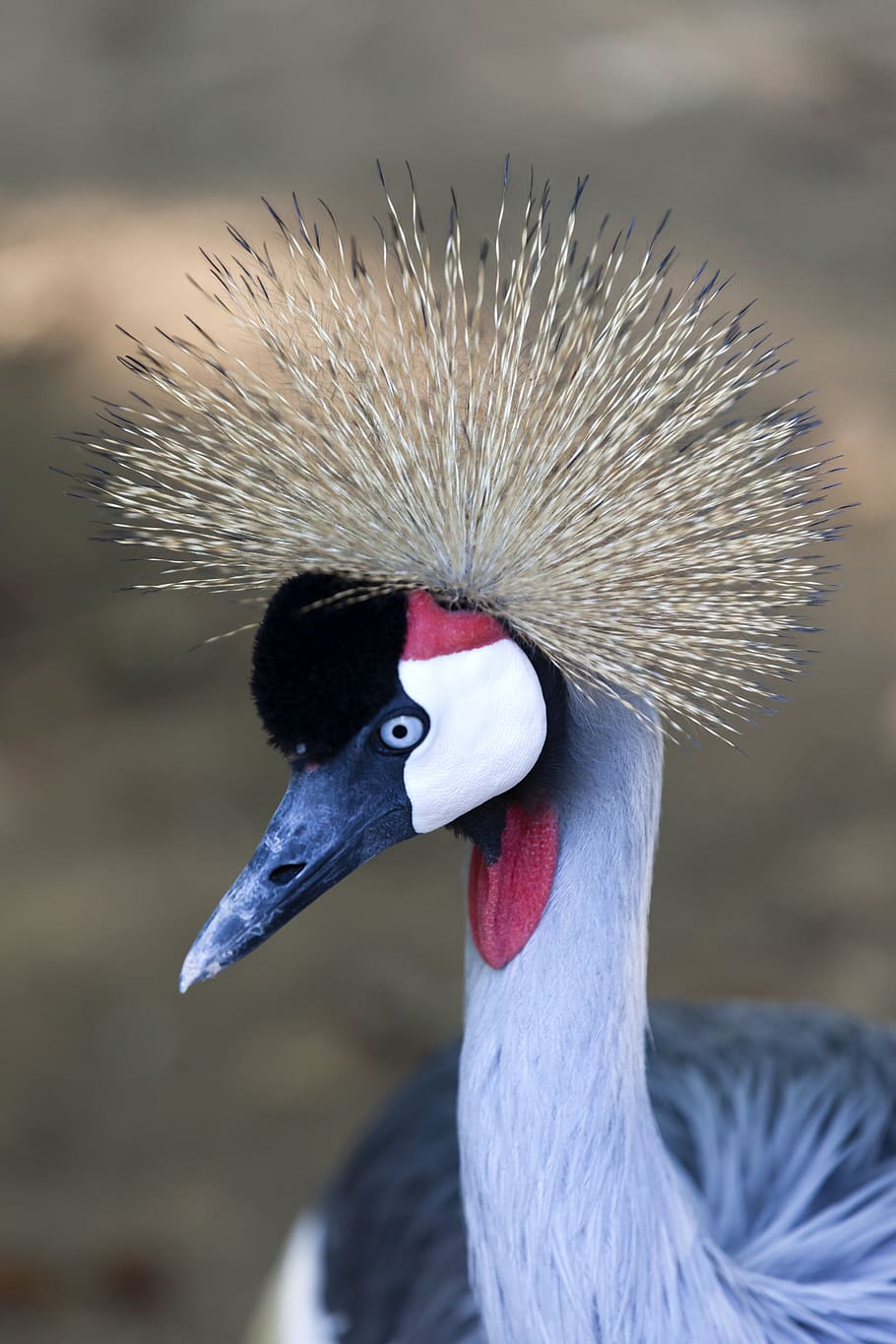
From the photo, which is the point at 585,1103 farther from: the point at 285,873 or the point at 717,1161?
the point at 717,1161

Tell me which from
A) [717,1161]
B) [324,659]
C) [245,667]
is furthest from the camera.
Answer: [245,667]

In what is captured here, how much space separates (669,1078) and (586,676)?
2.18ft

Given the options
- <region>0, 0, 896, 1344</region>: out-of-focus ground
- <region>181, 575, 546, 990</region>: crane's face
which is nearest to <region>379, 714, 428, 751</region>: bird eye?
<region>181, 575, 546, 990</region>: crane's face

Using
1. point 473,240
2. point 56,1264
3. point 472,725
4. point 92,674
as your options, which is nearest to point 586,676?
point 472,725

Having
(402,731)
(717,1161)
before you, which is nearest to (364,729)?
(402,731)

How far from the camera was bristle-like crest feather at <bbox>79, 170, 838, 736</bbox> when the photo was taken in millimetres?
834

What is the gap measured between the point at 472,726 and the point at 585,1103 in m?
0.25

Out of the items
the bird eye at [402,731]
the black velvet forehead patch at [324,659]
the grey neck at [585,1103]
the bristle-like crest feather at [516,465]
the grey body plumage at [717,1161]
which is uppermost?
the bristle-like crest feather at [516,465]

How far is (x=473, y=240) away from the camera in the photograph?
11.3ft

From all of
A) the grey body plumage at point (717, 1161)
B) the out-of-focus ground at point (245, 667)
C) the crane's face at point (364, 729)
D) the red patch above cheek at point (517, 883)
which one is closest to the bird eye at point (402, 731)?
the crane's face at point (364, 729)

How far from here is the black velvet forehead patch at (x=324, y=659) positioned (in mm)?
797

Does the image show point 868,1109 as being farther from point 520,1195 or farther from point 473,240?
point 473,240

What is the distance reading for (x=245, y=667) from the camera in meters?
2.77

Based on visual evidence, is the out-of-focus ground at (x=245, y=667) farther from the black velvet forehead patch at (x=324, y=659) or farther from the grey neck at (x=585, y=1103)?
the black velvet forehead patch at (x=324, y=659)
